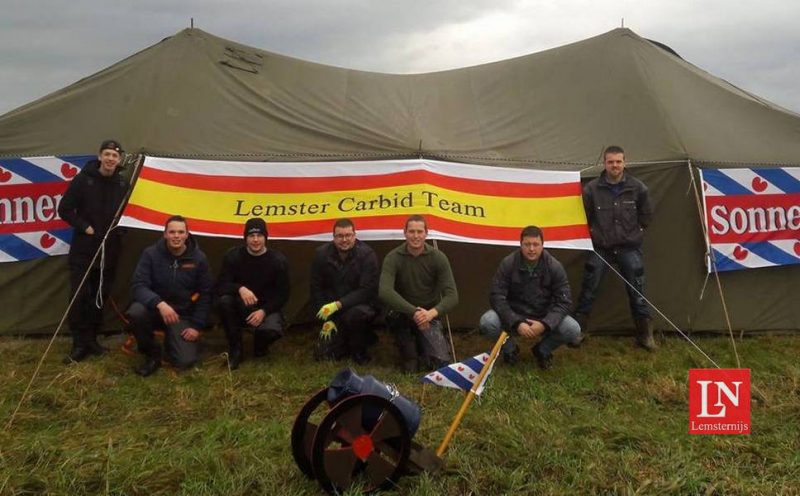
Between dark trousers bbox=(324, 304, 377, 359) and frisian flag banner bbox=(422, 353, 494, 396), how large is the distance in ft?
5.82

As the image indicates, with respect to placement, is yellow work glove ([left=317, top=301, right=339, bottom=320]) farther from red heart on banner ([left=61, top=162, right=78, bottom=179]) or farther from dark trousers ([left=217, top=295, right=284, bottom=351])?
red heart on banner ([left=61, top=162, right=78, bottom=179])

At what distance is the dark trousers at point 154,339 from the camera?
4559 millimetres

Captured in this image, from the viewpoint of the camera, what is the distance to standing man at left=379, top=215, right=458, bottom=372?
15.4ft

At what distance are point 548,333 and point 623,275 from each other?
97cm

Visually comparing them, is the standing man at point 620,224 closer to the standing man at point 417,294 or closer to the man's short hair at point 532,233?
the man's short hair at point 532,233

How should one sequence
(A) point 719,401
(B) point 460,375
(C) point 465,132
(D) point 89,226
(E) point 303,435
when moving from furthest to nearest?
1. (C) point 465,132
2. (D) point 89,226
3. (A) point 719,401
4. (B) point 460,375
5. (E) point 303,435

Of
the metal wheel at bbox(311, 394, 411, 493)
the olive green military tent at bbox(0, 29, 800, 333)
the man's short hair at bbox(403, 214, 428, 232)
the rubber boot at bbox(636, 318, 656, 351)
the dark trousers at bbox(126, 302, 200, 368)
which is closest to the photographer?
the metal wheel at bbox(311, 394, 411, 493)

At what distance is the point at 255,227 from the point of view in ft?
15.6

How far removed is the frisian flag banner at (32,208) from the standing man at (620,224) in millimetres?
4225

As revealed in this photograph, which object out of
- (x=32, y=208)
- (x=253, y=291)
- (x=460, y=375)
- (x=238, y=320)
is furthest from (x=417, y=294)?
(x=32, y=208)

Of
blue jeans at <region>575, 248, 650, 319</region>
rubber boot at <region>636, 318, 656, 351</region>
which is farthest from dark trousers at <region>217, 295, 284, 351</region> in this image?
rubber boot at <region>636, 318, 656, 351</region>

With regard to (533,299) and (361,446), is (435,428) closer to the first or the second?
(361,446)

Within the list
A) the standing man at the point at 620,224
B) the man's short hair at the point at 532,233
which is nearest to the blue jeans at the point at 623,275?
the standing man at the point at 620,224

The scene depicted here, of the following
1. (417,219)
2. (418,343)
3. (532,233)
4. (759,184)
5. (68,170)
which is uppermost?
(68,170)
